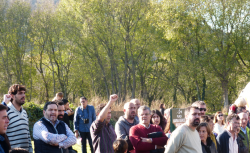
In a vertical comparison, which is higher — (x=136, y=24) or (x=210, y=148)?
(x=136, y=24)

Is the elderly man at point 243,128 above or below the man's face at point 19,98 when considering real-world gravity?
below

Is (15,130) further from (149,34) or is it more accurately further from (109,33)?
(149,34)

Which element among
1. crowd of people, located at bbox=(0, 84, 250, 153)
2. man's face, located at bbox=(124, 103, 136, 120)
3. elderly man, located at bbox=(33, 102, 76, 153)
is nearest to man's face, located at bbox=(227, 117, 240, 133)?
crowd of people, located at bbox=(0, 84, 250, 153)

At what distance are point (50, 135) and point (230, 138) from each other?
3.74 metres

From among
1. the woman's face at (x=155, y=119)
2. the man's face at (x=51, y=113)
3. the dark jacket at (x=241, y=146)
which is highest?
the man's face at (x=51, y=113)

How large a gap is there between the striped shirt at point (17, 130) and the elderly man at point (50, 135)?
61 cm

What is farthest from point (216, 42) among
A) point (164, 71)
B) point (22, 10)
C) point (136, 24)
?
point (22, 10)

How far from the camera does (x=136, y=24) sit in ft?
115

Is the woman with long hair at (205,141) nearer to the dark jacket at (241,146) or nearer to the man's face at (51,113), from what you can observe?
the dark jacket at (241,146)

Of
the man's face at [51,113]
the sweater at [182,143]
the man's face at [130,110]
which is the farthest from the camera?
the man's face at [130,110]

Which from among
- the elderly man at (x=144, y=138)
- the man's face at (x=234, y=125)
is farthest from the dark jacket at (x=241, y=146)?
the elderly man at (x=144, y=138)

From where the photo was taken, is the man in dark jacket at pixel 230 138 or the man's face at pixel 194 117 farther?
the man in dark jacket at pixel 230 138

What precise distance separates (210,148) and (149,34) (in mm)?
31924

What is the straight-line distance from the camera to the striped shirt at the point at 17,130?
507 centimetres
